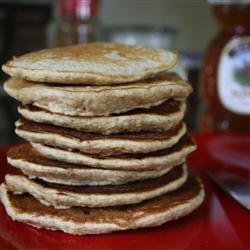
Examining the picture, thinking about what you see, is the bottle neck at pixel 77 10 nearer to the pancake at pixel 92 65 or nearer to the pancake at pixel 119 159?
the pancake at pixel 92 65

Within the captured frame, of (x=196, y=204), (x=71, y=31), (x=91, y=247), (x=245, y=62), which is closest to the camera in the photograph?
(x=91, y=247)

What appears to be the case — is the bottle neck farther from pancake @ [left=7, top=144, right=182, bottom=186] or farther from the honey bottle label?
pancake @ [left=7, top=144, right=182, bottom=186]

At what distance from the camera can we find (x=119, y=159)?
27.9 inches

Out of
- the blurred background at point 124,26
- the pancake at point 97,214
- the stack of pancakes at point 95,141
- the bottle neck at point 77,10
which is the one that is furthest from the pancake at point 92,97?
the blurred background at point 124,26

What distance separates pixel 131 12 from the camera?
3213 mm

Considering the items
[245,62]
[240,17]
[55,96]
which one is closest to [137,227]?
[55,96]

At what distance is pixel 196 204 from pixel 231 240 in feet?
0.27

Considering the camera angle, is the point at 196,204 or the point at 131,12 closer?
the point at 196,204

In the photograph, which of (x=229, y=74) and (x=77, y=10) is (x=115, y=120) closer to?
(x=229, y=74)

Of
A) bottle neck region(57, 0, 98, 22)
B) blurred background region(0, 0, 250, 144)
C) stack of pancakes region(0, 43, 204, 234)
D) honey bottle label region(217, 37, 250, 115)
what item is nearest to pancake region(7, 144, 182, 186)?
stack of pancakes region(0, 43, 204, 234)

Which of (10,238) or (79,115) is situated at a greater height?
(79,115)

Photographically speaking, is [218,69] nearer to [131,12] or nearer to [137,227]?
[137,227]

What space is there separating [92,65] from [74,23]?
0.85 m


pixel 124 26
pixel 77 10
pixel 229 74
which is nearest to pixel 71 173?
pixel 229 74
